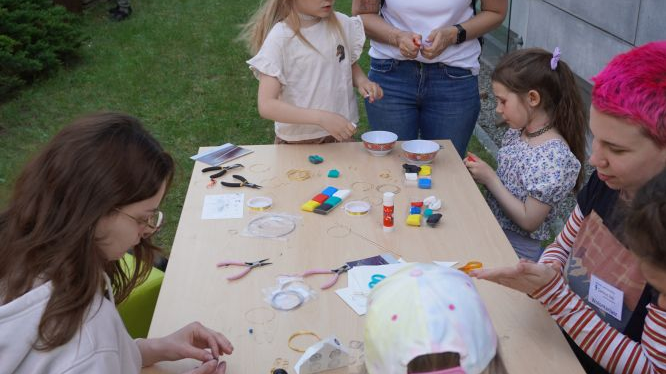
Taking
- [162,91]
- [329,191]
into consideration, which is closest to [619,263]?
[329,191]

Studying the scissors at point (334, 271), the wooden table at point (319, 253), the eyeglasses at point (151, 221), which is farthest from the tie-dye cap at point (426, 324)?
the scissors at point (334, 271)

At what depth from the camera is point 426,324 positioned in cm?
104

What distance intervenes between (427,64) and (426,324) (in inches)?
79.0

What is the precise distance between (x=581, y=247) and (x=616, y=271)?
200mm

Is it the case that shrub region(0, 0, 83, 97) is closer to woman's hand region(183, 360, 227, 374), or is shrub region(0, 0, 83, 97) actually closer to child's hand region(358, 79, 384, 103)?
child's hand region(358, 79, 384, 103)

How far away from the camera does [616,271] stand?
5.62ft

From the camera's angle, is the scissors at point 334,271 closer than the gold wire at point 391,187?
Yes

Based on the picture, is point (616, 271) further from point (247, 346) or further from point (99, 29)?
point (99, 29)

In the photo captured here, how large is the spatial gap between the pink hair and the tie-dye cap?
0.76m

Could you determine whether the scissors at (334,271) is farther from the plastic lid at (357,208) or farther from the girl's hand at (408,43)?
the girl's hand at (408,43)

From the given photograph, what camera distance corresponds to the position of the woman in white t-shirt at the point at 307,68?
2664 mm

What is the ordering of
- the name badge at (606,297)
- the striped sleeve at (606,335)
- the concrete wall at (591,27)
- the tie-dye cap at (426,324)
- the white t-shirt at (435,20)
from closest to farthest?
the tie-dye cap at (426,324), the striped sleeve at (606,335), the name badge at (606,297), the white t-shirt at (435,20), the concrete wall at (591,27)

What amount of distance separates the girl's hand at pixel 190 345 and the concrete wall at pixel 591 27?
9.58ft

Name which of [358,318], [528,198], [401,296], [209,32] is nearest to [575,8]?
[528,198]
